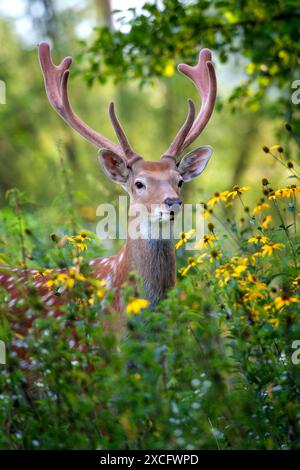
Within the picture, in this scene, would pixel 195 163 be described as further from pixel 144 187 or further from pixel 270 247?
pixel 270 247

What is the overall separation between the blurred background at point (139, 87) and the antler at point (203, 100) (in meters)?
0.58

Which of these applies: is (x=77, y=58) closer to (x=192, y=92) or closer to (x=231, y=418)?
(x=231, y=418)

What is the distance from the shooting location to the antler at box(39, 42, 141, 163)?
20.3 ft

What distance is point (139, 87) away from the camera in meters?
9.87

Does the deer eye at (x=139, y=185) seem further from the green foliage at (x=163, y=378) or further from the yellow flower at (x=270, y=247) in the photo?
the green foliage at (x=163, y=378)

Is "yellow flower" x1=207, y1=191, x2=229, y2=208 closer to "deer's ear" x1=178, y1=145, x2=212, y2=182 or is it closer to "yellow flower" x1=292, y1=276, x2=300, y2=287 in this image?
"yellow flower" x1=292, y1=276, x2=300, y2=287

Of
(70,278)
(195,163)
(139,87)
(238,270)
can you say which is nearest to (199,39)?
(139,87)

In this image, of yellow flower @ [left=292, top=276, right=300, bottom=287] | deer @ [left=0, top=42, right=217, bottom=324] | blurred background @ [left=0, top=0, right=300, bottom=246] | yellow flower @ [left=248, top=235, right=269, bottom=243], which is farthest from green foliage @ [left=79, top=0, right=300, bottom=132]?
yellow flower @ [left=292, top=276, right=300, bottom=287]

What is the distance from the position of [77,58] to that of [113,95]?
57.5 ft

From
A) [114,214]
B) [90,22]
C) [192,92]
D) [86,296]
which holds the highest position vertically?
[90,22]

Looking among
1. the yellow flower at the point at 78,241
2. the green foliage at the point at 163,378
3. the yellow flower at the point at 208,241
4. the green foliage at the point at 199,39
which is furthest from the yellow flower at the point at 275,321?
the green foliage at the point at 199,39

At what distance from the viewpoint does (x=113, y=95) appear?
27.0 m

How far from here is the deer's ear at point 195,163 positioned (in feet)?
21.4
